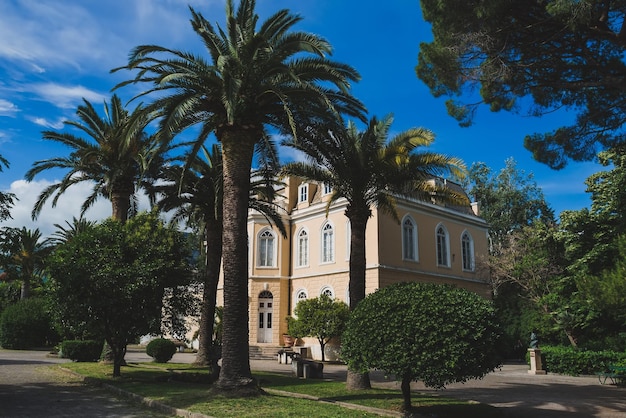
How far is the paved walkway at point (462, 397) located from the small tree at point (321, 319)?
250 inches

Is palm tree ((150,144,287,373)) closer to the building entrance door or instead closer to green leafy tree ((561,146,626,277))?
the building entrance door

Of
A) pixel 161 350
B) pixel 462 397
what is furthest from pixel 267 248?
pixel 462 397

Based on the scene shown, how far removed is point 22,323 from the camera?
32.2 meters

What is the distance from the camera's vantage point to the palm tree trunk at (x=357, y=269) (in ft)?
46.3

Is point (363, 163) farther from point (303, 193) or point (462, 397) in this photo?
point (303, 193)

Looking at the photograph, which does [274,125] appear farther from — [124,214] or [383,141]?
[124,214]

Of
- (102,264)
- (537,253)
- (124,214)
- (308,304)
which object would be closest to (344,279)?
(308,304)

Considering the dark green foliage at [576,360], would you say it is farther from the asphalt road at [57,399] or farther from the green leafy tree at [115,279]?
the asphalt road at [57,399]

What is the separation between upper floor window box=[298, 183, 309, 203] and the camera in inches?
1305

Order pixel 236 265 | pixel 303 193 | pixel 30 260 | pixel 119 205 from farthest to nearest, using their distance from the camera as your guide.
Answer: pixel 30 260, pixel 303 193, pixel 119 205, pixel 236 265

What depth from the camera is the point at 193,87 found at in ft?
42.2

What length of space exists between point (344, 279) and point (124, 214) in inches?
512

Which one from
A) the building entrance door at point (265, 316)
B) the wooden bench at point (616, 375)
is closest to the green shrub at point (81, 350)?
the building entrance door at point (265, 316)

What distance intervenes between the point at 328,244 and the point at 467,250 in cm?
947
